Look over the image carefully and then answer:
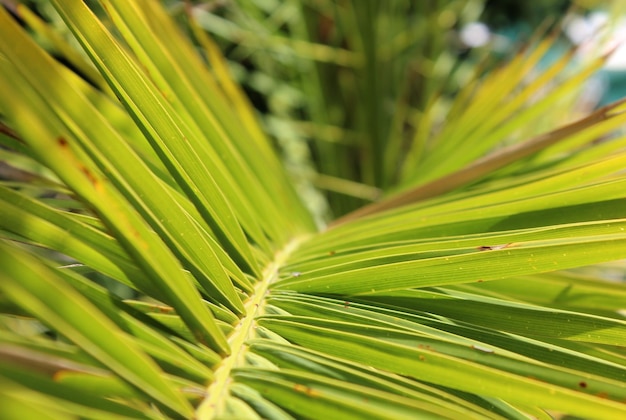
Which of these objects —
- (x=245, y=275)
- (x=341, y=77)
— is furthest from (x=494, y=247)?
(x=341, y=77)

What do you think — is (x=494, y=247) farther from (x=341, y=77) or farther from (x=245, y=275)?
(x=341, y=77)

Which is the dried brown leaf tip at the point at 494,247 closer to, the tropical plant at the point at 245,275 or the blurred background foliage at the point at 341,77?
the tropical plant at the point at 245,275

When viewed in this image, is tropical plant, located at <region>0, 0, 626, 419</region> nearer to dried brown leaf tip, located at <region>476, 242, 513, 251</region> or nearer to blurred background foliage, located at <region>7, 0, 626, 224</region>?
dried brown leaf tip, located at <region>476, 242, 513, 251</region>

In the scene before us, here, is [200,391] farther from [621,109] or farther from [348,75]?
[348,75]

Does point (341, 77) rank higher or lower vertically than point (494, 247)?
higher

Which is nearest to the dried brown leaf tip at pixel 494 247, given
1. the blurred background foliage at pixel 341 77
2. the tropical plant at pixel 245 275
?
the tropical plant at pixel 245 275

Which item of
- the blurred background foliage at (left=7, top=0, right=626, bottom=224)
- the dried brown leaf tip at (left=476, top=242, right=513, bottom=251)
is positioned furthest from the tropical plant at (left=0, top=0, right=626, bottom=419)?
the blurred background foliage at (left=7, top=0, right=626, bottom=224)

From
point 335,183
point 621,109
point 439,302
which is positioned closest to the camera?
point 439,302

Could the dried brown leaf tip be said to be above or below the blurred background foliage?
below

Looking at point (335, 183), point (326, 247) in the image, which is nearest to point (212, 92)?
point (326, 247)

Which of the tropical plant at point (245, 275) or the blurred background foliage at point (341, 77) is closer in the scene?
the tropical plant at point (245, 275)

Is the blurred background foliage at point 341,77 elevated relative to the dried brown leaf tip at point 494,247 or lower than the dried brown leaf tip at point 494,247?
elevated
